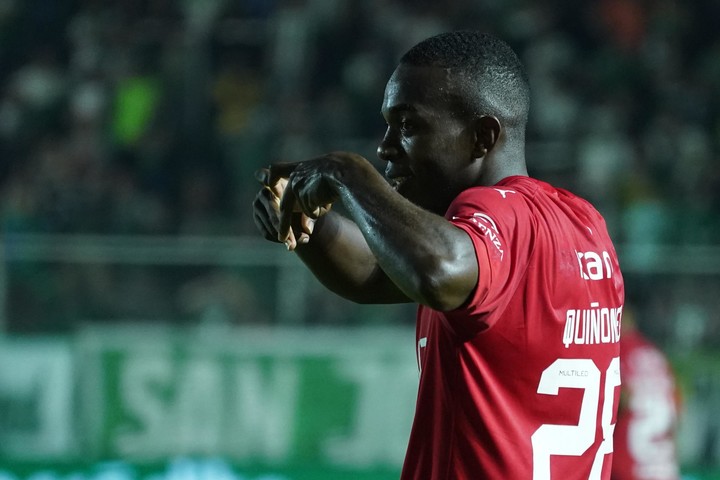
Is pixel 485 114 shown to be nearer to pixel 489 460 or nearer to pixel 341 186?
pixel 341 186

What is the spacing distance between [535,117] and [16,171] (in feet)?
16.4

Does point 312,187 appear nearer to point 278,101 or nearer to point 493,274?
point 493,274

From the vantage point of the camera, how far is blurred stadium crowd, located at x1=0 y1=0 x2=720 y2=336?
1045 cm

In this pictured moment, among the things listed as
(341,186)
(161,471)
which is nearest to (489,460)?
(341,186)

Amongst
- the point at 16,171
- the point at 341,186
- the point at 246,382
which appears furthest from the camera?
the point at 16,171

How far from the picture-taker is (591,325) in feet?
9.23

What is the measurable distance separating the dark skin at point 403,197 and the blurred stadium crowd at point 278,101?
6.60 m

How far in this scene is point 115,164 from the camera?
11.2 metres

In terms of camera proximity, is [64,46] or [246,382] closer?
[246,382]

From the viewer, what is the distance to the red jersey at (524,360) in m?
2.60

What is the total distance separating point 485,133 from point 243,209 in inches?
306

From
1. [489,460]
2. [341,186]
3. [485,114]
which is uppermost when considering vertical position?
[485,114]

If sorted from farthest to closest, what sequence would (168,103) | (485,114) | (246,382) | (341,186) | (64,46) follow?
(64,46) → (168,103) → (246,382) → (485,114) → (341,186)

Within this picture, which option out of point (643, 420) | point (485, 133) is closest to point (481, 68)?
point (485, 133)
